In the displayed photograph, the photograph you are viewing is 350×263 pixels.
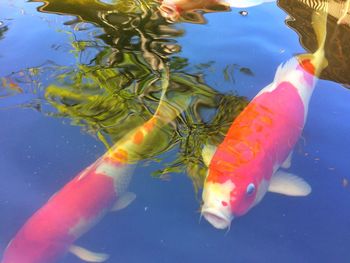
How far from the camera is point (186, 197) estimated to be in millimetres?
Result: 2266

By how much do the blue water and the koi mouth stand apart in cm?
4

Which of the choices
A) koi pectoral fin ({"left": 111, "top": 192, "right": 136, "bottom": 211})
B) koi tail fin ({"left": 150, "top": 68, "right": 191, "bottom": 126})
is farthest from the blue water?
koi tail fin ({"left": 150, "top": 68, "right": 191, "bottom": 126})

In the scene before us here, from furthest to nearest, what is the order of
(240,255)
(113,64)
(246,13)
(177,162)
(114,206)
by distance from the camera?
(246,13), (113,64), (177,162), (114,206), (240,255)

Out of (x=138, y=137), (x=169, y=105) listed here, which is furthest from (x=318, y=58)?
(x=138, y=137)

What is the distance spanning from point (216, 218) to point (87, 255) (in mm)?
638

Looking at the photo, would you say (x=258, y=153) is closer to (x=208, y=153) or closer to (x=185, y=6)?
(x=208, y=153)

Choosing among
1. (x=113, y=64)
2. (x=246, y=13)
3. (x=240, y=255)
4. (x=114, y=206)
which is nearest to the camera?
(x=240, y=255)

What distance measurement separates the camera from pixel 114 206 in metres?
2.24

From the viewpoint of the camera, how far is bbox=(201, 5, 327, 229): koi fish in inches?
83.1

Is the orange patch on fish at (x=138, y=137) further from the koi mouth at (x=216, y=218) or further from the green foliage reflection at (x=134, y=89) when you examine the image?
the koi mouth at (x=216, y=218)

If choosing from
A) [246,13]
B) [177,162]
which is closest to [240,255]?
[177,162]

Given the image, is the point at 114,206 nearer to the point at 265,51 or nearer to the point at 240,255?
the point at 240,255

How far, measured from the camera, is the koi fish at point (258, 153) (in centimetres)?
211

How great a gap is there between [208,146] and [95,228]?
78 cm
